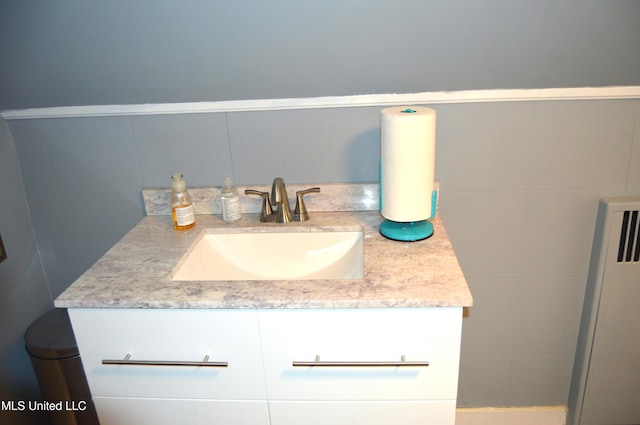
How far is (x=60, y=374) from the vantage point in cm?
151

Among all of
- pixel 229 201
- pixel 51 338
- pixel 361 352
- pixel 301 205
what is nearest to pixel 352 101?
pixel 301 205

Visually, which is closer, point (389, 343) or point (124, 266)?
point (389, 343)

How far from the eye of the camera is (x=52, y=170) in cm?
165

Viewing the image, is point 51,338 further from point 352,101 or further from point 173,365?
point 352,101

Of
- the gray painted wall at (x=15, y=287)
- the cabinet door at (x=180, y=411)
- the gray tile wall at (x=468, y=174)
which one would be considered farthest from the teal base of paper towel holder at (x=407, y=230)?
the gray painted wall at (x=15, y=287)

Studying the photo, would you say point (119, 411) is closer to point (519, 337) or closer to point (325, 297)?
point (325, 297)

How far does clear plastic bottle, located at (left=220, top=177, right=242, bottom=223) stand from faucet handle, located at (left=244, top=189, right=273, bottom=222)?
0.04 metres

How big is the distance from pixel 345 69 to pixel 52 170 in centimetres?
107

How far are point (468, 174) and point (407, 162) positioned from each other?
417 millimetres

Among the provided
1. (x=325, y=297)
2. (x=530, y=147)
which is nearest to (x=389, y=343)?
(x=325, y=297)

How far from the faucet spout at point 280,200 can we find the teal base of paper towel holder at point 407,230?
0.31 m

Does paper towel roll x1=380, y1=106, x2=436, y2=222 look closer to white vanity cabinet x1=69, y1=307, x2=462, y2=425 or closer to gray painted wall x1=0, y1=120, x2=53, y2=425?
white vanity cabinet x1=69, y1=307, x2=462, y2=425

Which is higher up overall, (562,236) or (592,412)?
(562,236)

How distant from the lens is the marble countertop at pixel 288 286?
107 cm
